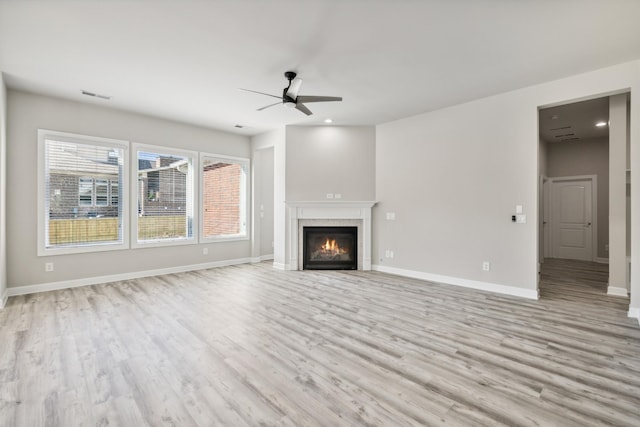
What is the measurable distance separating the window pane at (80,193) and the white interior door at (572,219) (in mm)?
9839

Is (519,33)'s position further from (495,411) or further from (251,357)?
(251,357)

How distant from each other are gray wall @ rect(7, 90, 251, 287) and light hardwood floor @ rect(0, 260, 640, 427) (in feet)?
1.91

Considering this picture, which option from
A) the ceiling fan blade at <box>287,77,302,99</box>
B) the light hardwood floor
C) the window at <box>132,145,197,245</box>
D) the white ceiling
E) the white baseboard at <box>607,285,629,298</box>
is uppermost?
the white ceiling

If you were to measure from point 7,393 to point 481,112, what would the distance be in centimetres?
596

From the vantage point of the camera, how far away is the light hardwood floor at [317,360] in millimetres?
1812

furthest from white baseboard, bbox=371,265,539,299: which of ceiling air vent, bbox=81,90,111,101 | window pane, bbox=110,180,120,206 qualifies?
ceiling air vent, bbox=81,90,111,101

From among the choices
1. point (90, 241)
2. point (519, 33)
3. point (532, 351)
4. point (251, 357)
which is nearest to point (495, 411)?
point (532, 351)

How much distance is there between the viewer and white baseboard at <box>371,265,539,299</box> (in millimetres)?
4182

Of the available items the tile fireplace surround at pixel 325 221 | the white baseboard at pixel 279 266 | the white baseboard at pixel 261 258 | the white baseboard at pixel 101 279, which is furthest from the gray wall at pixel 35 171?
the tile fireplace surround at pixel 325 221

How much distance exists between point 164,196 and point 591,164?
963 centimetres

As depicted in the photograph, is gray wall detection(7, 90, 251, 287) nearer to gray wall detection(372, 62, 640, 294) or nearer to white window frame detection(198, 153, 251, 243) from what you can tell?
white window frame detection(198, 153, 251, 243)

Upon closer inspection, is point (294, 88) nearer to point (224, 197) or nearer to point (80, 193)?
point (224, 197)

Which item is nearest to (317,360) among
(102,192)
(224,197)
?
(102,192)

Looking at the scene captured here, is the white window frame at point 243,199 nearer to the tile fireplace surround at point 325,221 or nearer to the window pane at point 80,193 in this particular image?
the tile fireplace surround at point 325,221
